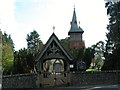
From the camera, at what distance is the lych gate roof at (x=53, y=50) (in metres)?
Answer: 29.8

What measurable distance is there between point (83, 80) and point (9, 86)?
7.46m

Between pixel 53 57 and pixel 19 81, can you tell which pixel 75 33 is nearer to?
pixel 53 57

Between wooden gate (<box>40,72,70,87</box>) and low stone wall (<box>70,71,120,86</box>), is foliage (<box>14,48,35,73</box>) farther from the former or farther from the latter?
low stone wall (<box>70,71,120,86</box>)

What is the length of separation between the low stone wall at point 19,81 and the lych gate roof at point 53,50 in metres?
2.41

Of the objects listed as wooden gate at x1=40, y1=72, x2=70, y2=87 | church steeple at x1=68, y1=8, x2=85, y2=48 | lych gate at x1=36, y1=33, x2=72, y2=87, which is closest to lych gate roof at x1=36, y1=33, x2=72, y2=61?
lych gate at x1=36, y1=33, x2=72, y2=87

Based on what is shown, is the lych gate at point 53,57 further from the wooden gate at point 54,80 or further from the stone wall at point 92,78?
the stone wall at point 92,78

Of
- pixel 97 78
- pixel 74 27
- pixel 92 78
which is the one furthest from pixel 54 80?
pixel 74 27

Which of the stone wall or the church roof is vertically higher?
the church roof

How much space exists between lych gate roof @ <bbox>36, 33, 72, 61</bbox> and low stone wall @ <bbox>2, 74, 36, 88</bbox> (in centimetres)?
241

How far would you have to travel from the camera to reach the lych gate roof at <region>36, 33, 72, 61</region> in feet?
97.9

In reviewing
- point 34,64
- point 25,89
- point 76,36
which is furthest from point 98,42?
point 25,89

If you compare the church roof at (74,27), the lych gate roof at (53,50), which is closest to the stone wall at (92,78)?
the lych gate roof at (53,50)

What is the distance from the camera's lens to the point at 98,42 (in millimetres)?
67875

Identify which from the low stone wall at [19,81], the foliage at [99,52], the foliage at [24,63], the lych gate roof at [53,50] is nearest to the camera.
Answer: the low stone wall at [19,81]
